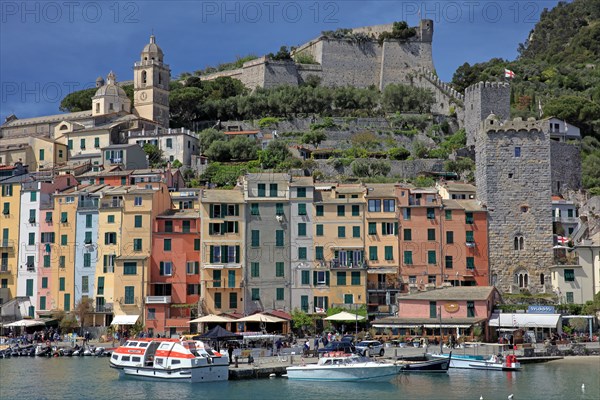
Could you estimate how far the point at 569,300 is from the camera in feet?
195

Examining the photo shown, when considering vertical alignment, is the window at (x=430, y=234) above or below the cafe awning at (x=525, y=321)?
above

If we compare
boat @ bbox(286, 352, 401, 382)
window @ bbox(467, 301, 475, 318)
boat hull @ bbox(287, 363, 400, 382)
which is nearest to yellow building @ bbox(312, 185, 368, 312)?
window @ bbox(467, 301, 475, 318)

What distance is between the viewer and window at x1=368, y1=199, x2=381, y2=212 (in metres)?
62.3

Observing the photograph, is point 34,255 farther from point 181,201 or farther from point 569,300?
point 569,300

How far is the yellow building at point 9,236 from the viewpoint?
215 feet

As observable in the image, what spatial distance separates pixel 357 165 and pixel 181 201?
66.0ft

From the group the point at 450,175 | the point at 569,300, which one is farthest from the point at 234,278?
the point at 450,175

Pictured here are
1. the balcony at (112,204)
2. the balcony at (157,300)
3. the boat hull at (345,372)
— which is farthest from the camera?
the balcony at (112,204)

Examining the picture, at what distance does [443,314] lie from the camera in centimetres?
5581

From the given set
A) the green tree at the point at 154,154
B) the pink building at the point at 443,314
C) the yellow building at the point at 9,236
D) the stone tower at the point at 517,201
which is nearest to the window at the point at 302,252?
the pink building at the point at 443,314

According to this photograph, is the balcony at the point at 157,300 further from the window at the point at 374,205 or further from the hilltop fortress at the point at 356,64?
the hilltop fortress at the point at 356,64

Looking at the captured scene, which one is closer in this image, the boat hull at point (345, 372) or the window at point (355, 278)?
the boat hull at point (345, 372)

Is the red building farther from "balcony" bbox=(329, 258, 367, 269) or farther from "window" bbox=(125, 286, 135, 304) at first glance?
"balcony" bbox=(329, 258, 367, 269)

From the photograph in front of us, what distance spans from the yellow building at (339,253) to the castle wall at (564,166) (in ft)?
80.3
